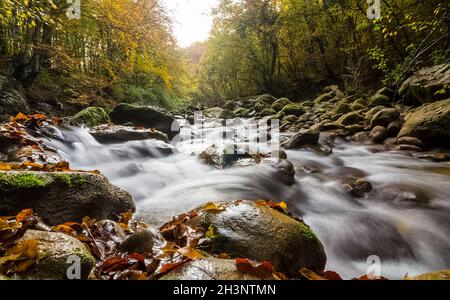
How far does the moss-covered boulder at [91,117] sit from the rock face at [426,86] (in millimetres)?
9996

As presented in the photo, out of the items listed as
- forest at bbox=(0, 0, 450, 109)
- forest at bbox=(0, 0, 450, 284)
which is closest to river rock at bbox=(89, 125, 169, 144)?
forest at bbox=(0, 0, 450, 284)

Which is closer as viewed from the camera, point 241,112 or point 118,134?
point 118,134

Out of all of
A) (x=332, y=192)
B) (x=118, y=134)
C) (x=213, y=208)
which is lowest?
(x=332, y=192)

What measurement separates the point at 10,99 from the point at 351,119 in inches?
429

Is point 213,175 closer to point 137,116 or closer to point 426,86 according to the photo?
point 137,116

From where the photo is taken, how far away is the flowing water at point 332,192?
333 centimetres

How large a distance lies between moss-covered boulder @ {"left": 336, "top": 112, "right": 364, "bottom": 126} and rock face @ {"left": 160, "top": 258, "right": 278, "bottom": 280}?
9597 mm

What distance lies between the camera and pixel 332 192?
501cm

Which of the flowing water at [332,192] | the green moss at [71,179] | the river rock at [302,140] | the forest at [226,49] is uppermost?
the forest at [226,49]

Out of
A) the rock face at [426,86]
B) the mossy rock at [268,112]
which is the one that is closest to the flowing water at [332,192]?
the rock face at [426,86]

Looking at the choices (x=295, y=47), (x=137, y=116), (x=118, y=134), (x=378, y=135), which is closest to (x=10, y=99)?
(x=118, y=134)

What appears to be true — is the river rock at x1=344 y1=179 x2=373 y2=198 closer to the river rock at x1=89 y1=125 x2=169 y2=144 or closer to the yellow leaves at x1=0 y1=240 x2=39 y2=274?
the yellow leaves at x1=0 y1=240 x2=39 y2=274

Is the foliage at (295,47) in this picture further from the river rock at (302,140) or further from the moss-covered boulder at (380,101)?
the river rock at (302,140)

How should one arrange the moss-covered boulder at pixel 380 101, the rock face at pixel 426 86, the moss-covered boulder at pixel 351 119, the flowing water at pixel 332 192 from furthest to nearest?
the moss-covered boulder at pixel 380 101 → the moss-covered boulder at pixel 351 119 → the rock face at pixel 426 86 → the flowing water at pixel 332 192
